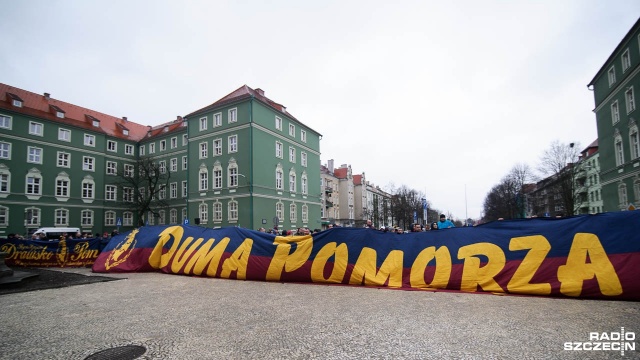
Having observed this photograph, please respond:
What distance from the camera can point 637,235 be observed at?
23.8 ft

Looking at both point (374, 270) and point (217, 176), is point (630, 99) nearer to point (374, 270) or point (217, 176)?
point (374, 270)

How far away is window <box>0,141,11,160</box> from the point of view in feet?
131

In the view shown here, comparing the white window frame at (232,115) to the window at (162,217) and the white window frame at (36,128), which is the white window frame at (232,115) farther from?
the white window frame at (36,128)

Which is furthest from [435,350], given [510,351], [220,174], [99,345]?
[220,174]

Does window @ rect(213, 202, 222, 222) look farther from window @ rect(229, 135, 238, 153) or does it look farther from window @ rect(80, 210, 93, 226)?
window @ rect(80, 210, 93, 226)

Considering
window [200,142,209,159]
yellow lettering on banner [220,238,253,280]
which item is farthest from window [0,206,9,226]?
yellow lettering on banner [220,238,253,280]

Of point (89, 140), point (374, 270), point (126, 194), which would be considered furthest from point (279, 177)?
point (374, 270)

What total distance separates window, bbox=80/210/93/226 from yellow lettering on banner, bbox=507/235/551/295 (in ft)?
177

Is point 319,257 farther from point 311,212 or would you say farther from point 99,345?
point 311,212

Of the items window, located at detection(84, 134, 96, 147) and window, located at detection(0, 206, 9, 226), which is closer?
window, located at detection(0, 206, 9, 226)

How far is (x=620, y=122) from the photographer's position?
32688 mm

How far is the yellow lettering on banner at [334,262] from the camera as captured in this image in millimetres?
9812

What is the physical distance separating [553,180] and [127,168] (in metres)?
62.7

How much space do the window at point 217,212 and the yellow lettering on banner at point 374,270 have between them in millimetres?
34539
